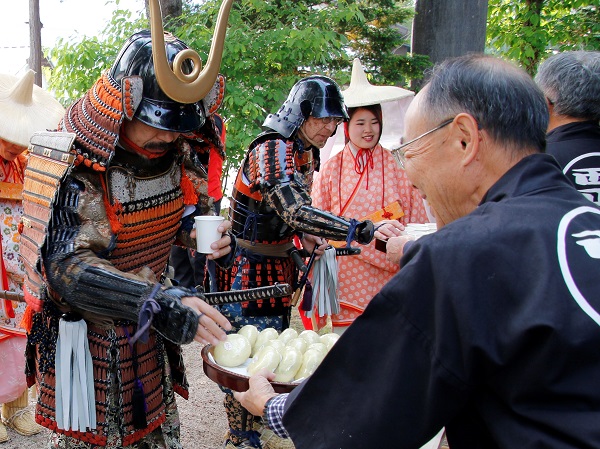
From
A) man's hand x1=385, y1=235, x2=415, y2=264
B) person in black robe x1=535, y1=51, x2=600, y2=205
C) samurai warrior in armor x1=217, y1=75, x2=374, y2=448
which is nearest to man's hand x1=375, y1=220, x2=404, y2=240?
samurai warrior in armor x1=217, y1=75, x2=374, y2=448

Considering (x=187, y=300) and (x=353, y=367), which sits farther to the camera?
(x=187, y=300)

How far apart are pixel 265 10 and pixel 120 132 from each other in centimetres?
403

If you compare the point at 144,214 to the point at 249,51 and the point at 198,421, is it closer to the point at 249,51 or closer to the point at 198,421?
the point at 198,421

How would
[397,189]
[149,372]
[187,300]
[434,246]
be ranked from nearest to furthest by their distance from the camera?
1. [434,246]
2. [187,300]
3. [149,372]
4. [397,189]

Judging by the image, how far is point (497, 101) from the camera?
1281 mm

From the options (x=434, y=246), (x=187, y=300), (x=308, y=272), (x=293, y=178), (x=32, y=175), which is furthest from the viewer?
(x=308, y=272)

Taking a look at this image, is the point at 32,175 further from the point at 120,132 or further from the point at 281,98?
the point at 281,98

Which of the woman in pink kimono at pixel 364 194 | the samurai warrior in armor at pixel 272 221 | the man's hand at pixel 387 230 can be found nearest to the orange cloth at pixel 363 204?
the woman in pink kimono at pixel 364 194

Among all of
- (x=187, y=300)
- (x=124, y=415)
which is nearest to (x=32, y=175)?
(x=187, y=300)

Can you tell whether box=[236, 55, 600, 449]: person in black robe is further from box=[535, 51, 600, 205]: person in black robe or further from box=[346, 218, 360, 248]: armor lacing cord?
box=[346, 218, 360, 248]: armor lacing cord

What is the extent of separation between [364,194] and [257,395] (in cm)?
286

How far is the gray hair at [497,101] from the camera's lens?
4.21 feet

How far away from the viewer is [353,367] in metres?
1.21

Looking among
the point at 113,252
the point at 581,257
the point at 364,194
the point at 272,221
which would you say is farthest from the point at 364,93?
the point at 581,257
